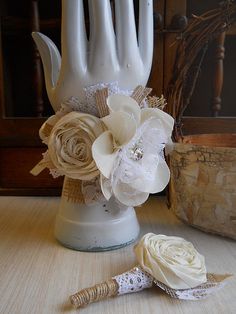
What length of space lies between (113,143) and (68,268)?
17cm

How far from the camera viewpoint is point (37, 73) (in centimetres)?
71

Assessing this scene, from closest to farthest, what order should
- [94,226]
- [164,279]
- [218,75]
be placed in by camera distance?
1. [164,279]
2. [94,226]
3. [218,75]

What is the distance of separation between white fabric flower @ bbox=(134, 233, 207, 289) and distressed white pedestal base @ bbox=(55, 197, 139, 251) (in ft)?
0.24

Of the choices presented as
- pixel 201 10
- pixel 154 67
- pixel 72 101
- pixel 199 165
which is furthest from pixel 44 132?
pixel 201 10

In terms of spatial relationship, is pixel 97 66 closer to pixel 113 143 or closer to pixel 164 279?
pixel 113 143

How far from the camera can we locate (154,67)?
70cm

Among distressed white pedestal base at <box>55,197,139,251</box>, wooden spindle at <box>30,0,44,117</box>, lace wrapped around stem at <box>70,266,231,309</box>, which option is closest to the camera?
lace wrapped around stem at <box>70,266,231,309</box>

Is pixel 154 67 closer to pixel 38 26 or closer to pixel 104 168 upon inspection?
pixel 38 26

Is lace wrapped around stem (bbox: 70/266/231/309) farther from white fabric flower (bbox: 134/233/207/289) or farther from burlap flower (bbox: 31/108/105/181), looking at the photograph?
burlap flower (bbox: 31/108/105/181)

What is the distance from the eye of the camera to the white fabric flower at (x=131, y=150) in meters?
0.39

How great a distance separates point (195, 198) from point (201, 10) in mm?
436

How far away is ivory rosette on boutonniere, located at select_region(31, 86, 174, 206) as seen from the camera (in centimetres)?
39

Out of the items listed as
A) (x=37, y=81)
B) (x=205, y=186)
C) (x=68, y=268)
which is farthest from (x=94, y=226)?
(x=37, y=81)

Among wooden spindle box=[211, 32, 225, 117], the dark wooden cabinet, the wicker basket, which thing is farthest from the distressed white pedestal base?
wooden spindle box=[211, 32, 225, 117]
